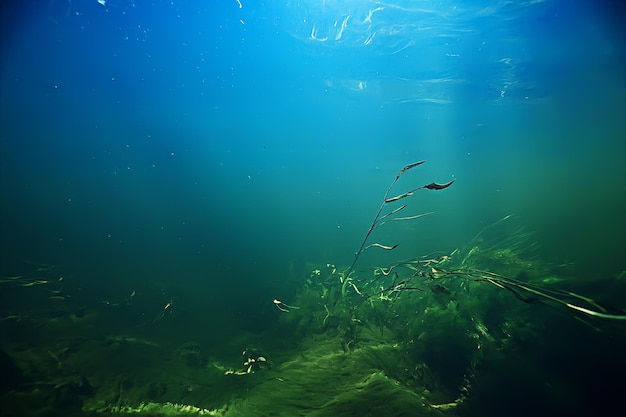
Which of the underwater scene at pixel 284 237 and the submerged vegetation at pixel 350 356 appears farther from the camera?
the underwater scene at pixel 284 237

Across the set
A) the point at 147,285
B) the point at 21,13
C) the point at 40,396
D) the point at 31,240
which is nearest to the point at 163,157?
the point at 31,240

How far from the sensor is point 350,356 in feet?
9.75

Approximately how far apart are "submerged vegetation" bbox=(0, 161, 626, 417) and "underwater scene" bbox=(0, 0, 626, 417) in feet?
0.08

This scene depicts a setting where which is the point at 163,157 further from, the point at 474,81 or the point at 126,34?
the point at 474,81

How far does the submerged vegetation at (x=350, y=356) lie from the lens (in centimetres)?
216

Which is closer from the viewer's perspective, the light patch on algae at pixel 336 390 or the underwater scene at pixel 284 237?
the light patch on algae at pixel 336 390

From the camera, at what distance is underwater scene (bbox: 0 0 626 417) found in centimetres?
238

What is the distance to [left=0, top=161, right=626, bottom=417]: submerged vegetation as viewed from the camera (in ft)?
7.09

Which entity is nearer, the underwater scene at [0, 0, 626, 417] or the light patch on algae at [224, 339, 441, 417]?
the light patch on algae at [224, 339, 441, 417]

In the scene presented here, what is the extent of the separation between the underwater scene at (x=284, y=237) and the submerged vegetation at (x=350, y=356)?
0.02 meters

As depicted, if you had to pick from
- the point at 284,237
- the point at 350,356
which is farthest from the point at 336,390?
the point at 284,237

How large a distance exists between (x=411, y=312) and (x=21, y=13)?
34.5ft

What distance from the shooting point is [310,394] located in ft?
8.11

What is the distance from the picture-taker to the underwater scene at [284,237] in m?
2.38
